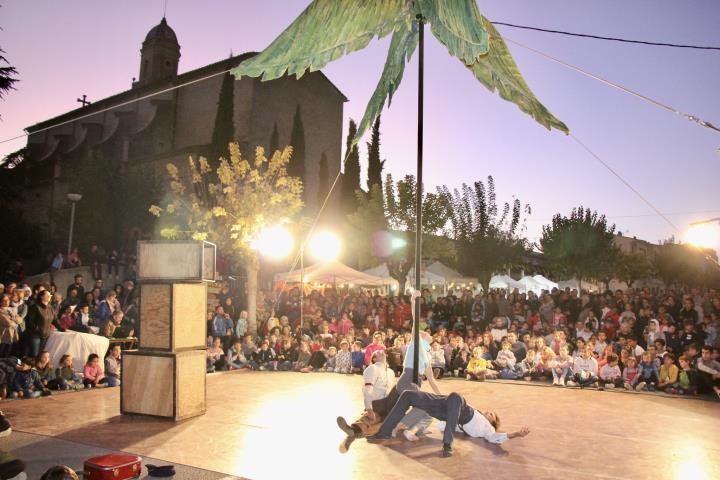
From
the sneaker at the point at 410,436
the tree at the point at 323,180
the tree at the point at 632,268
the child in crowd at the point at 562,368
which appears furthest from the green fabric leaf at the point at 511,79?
the tree at the point at 632,268

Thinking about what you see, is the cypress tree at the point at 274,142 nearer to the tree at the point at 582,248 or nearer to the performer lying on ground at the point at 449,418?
the tree at the point at 582,248

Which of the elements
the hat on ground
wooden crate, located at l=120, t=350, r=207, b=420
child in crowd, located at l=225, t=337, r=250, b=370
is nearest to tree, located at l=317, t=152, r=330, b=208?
child in crowd, located at l=225, t=337, r=250, b=370

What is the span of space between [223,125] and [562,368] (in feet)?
79.6

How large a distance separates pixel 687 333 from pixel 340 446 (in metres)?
9.91

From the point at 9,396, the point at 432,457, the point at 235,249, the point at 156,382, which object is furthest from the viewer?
the point at 235,249

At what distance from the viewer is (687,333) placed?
12352mm

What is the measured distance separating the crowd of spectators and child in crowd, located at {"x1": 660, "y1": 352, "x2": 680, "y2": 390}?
20 mm

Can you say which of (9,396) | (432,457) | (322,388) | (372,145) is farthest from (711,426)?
(372,145)

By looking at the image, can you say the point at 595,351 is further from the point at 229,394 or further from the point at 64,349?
the point at 64,349

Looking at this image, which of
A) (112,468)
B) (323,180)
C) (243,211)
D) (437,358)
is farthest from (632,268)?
(112,468)

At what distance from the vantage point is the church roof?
4488 cm

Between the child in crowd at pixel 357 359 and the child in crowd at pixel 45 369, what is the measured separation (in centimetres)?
693

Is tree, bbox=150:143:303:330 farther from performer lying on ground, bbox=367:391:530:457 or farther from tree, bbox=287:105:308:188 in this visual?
tree, bbox=287:105:308:188

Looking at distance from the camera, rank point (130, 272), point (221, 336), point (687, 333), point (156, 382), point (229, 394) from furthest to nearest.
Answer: point (130, 272)
point (221, 336)
point (687, 333)
point (229, 394)
point (156, 382)
